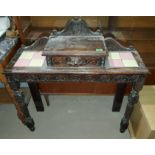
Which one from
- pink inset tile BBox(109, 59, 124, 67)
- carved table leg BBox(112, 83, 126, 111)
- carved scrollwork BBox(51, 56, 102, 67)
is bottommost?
carved table leg BBox(112, 83, 126, 111)

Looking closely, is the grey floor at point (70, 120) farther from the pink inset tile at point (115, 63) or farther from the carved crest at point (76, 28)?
the carved crest at point (76, 28)

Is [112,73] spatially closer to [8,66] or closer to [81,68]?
[81,68]

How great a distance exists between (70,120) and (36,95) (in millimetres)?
451

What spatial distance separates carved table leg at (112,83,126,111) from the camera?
5.48 feet

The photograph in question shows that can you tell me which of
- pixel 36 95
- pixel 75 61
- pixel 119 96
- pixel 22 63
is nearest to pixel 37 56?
pixel 22 63

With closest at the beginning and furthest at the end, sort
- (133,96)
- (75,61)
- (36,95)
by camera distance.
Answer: (75,61)
(133,96)
(36,95)

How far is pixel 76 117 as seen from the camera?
1.85 metres

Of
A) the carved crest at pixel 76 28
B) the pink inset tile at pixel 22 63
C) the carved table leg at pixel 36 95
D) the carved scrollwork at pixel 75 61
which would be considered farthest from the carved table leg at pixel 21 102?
the carved crest at pixel 76 28

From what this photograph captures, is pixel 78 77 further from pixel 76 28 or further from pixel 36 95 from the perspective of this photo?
pixel 36 95

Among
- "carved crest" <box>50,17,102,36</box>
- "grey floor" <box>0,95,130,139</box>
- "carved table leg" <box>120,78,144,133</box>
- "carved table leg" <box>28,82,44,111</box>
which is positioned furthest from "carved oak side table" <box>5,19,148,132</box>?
"grey floor" <box>0,95,130,139</box>

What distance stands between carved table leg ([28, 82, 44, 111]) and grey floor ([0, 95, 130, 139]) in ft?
0.28

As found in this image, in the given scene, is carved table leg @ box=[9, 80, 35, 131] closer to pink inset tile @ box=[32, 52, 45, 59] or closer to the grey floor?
the grey floor

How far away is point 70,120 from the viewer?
5.96 feet
